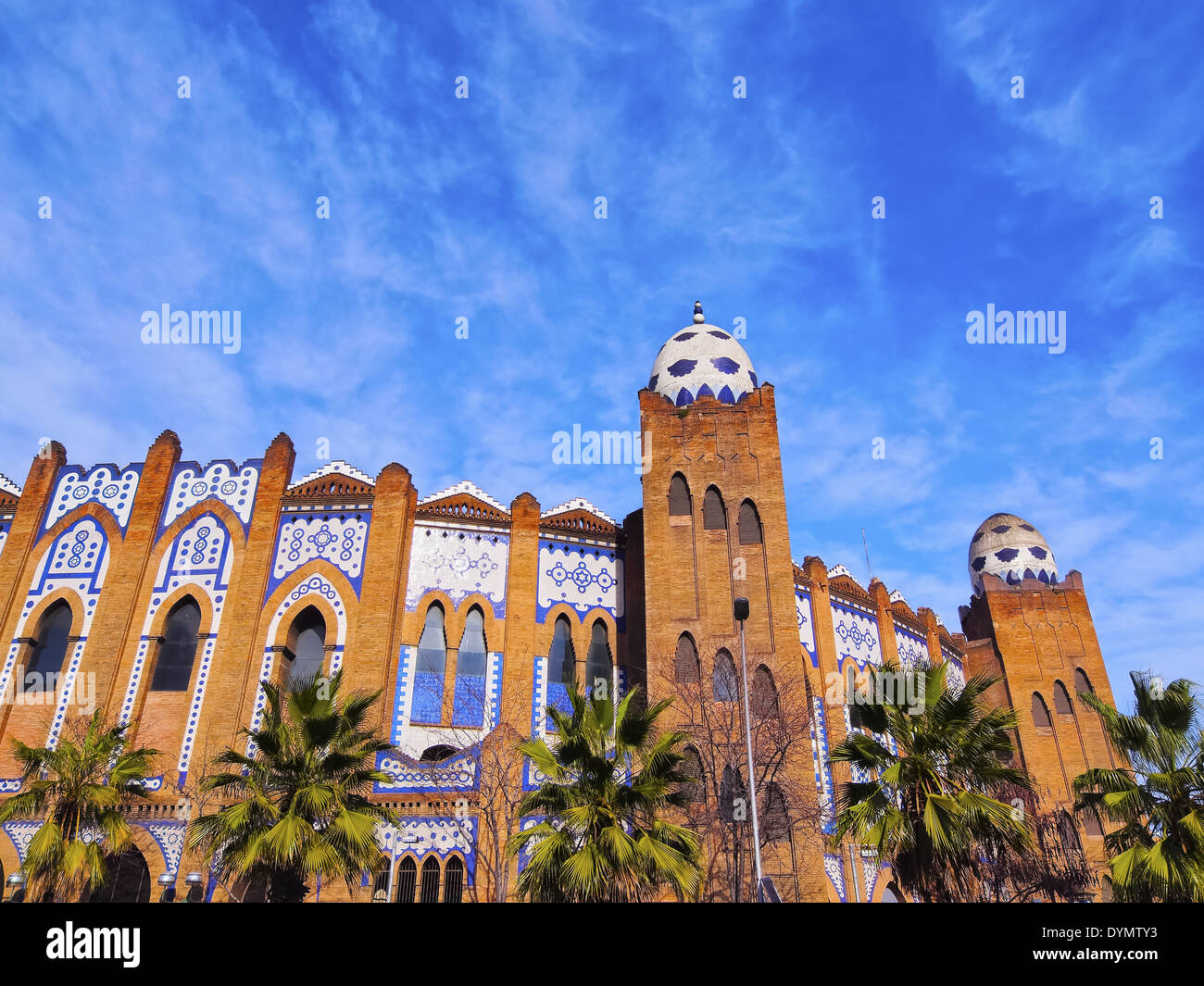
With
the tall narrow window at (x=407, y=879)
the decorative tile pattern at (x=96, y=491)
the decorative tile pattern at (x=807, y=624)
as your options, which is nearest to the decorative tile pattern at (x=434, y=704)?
the tall narrow window at (x=407, y=879)

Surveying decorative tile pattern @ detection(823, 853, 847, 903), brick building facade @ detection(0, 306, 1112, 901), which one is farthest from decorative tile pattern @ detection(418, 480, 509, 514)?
decorative tile pattern @ detection(823, 853, 847, 903)

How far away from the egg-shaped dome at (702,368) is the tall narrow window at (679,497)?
2430 millimetres

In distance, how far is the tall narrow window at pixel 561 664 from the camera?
2059 centimetres

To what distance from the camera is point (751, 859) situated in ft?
56.3

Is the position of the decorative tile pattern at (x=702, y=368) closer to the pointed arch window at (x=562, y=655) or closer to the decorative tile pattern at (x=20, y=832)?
the pointed arch window at (x=562, y=655)

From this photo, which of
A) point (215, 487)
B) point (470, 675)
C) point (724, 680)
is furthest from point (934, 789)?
point (215, 487)

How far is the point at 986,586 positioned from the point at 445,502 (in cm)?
1819

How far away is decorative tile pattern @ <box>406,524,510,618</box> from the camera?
21.3 metres

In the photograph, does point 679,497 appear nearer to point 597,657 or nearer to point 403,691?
point 597,657

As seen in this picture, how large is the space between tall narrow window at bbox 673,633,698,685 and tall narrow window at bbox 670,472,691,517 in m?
3.22

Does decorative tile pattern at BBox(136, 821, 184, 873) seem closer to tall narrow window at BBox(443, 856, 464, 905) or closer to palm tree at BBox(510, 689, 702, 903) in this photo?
tall narrow window at BBox(443, 856, 464, 905)

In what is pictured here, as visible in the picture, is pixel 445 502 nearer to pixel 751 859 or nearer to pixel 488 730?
pixel 488 730

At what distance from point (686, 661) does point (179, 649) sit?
38.2 ft
